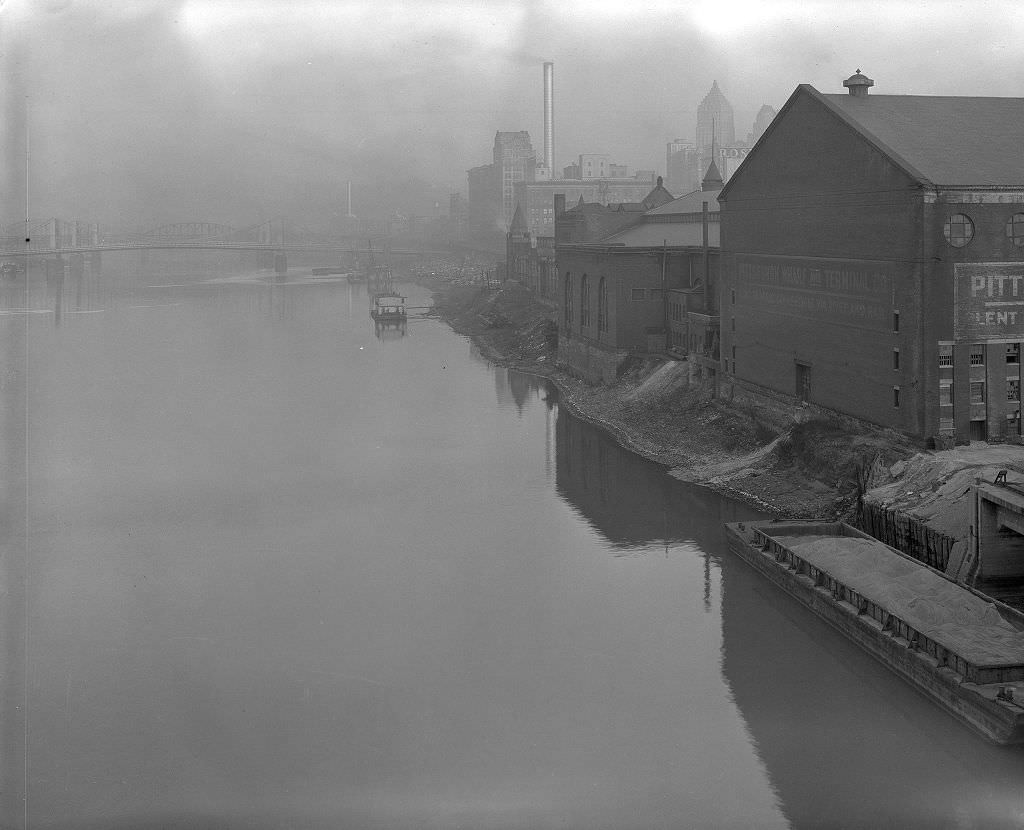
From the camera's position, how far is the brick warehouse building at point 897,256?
53.4 feet

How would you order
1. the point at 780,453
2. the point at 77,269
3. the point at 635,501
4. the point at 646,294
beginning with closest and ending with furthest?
the point at 635,501 → the point at 780,453 → the point at 646,294 → the point at 77,269

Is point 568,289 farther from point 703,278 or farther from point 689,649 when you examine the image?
point 689,649

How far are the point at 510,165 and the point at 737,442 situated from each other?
84112 mm

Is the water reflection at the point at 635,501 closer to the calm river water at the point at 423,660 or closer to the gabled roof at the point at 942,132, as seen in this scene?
the calm river water at the point at 423,660

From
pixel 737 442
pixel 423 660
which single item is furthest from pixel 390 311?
pixel 423 660

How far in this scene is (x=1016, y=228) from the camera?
16.4 meters

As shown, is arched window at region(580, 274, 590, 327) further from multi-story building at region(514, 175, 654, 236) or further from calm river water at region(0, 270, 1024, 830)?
multi-story building at region(514, 175, 654, 236)

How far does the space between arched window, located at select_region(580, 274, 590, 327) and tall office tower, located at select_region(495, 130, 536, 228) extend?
69116 millimetres

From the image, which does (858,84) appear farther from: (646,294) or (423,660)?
(423,660)

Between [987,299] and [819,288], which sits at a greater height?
[819,288]

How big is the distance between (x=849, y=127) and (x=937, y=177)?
1.83m

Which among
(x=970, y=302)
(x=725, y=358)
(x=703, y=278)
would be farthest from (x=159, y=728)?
(x=703, y=278)

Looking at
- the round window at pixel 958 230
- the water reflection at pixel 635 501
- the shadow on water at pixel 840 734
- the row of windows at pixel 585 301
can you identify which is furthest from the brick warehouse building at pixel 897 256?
the row of windows at pixel 585 301

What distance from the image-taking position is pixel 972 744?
9789 mm
